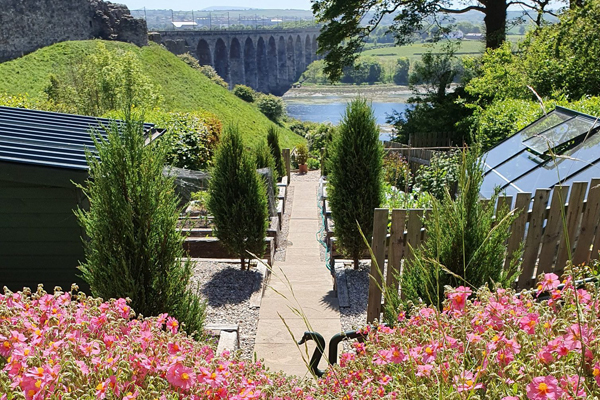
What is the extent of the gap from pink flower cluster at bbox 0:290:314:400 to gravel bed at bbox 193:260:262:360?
86.1 inches

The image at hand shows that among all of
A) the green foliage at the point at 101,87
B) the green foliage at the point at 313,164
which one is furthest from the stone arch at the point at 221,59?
the green foliage at the point at 313,164

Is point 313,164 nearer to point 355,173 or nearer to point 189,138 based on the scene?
point 189,138

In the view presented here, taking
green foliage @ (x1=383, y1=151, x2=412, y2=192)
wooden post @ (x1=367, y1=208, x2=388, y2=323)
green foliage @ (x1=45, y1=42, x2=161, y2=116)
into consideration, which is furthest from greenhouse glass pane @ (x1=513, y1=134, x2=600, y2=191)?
green foliage @ (x1=45, y1=42, x2=161, y2=116)

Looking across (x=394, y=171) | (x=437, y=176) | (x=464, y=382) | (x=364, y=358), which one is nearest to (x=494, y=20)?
(x=394, y=171)

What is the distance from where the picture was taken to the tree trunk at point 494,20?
19.5 m

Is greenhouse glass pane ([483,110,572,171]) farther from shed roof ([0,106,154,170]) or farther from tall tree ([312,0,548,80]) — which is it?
tall tree ([312,0,548,80])

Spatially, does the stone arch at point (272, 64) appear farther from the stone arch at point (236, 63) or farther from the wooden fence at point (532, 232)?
the wooden fence at point (532, 232)

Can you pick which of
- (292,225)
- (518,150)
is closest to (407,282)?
(518,150)

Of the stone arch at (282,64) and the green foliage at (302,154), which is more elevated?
the stone arch at (282,64)

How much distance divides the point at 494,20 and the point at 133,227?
19517 millimetres

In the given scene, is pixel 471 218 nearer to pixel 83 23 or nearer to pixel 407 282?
pixel 407 282

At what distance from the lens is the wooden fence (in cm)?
452

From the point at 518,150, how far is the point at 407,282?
3574mm

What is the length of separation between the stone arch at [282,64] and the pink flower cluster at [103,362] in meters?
92.7
